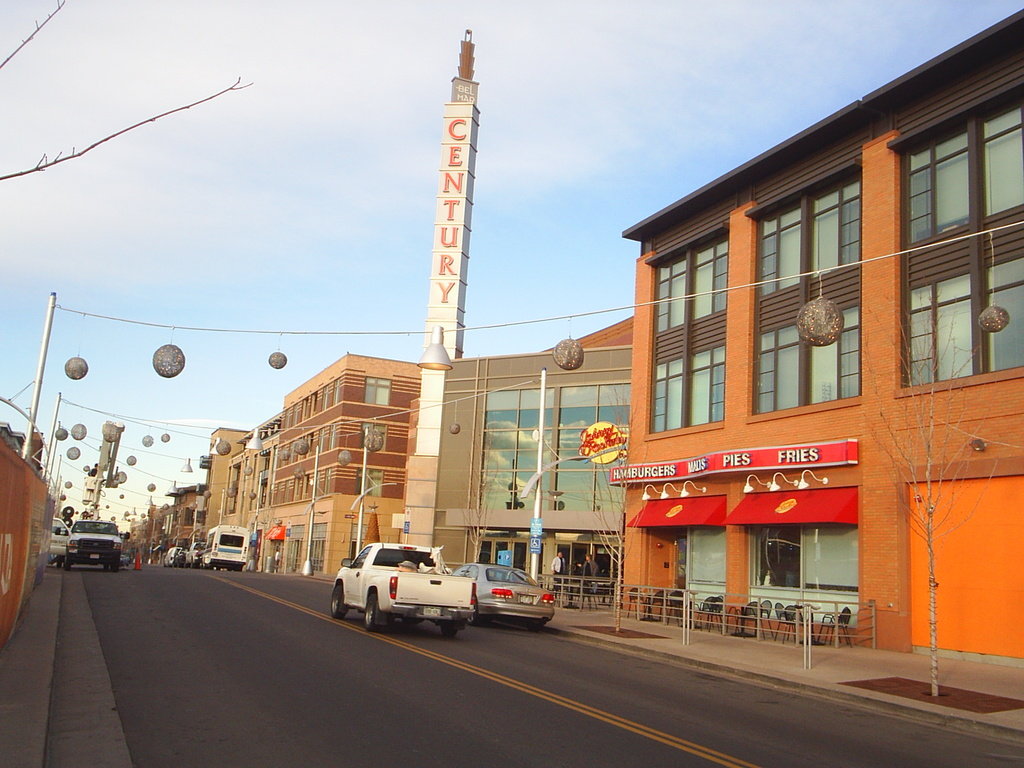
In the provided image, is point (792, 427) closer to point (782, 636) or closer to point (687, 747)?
point (782, 636)

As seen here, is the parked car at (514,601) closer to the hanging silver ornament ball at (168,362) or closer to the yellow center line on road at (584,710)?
the yellow center line on road at (584,710)

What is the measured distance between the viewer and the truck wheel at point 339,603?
20.2 m

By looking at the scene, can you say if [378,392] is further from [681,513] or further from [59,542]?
[681,513]

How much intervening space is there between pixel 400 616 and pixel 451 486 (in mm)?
30732

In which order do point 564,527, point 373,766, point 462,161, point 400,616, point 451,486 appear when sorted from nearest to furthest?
point 373,766 < point 400,616 < point 564,527 < point 451,486 < point 462,161

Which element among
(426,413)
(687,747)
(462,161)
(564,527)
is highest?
(462,161)

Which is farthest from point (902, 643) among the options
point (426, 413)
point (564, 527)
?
point (426, 413)

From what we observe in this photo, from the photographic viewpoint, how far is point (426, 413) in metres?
51.7

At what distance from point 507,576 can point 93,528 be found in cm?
2206

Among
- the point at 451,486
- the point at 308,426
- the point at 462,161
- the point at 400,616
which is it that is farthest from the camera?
the point at 308,426

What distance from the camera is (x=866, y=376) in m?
21.0

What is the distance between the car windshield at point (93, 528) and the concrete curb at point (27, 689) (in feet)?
72.0

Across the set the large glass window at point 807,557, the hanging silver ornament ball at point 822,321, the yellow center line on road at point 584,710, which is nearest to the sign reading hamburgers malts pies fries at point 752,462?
the large glass window at point 807,557

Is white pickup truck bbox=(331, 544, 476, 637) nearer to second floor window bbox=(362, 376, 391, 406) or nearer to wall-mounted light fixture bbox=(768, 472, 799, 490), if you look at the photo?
wall-mounted light fixture bbox=(768, 472, 799, 490)
